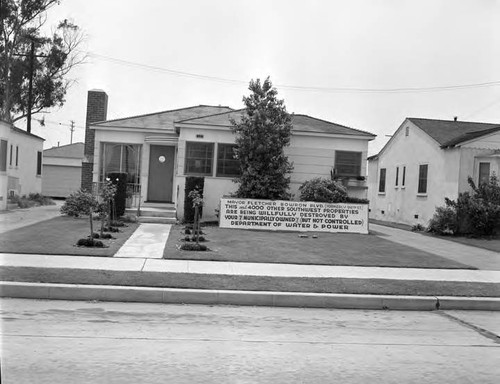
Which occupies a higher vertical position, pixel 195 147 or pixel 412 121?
pixel 412 121

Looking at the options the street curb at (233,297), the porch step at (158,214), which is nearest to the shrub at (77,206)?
the porch step at (158,214)

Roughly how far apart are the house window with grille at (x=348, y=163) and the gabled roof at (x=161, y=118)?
7105 mm

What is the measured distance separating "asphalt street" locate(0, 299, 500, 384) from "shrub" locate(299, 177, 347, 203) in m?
11.0

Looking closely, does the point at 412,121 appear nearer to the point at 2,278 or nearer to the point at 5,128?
the point at 5,128

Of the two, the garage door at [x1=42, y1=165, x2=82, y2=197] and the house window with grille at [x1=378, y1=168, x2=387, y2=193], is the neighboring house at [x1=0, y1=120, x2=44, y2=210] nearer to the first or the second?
the garage door at [x1=42, y1=165, x2=82, y2=197]

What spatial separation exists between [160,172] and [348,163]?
25.8ft

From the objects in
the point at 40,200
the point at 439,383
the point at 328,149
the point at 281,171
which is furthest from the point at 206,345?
the point at 40,200

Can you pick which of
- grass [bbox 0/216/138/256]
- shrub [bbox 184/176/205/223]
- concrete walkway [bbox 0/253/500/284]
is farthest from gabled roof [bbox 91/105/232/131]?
concrete walkway [bbox 0/253/500/284]

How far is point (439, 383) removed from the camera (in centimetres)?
509

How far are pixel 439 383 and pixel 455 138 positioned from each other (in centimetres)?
1978

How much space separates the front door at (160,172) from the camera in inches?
906

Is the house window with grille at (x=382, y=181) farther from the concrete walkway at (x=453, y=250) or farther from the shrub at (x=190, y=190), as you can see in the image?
the shrub at (x=190, y=190)

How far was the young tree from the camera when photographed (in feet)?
64.4

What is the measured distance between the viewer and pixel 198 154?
2097cm
